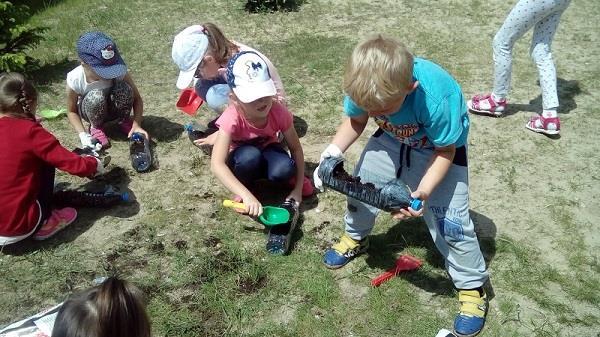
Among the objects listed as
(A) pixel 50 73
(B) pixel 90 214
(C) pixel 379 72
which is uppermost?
(C) pixel 379 72

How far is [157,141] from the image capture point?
164 inches

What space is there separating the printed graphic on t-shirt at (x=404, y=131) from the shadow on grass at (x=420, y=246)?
2.61 feet

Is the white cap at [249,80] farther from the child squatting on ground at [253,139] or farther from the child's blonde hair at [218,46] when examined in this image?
the child's blonde hair at [218,46]

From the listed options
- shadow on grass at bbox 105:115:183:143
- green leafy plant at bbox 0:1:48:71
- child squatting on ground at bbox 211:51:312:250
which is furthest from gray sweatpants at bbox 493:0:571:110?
green leafy plant at bbox 0:1:48:71

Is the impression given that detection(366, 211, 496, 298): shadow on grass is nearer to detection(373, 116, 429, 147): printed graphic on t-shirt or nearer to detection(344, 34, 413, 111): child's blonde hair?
detection(373, 116, 429, 147): printed graphic on t-shirt

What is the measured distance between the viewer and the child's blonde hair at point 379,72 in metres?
2.12

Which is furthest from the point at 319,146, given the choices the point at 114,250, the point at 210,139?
the point at 114,250

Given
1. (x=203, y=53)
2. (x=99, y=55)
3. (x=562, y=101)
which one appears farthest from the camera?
(x=562, y=101)

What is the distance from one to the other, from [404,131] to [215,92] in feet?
6.17

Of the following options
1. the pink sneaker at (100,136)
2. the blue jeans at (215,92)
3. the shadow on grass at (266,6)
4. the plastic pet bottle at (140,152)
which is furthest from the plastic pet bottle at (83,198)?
the shadow on grass at (266,6)

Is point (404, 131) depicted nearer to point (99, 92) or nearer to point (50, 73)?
point (99, 92)

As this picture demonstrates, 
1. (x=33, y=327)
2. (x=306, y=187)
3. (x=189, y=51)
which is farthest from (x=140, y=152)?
(x=33, y=327)

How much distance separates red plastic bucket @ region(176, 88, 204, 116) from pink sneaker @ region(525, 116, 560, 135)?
2499 mm

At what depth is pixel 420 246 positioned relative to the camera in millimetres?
3219
